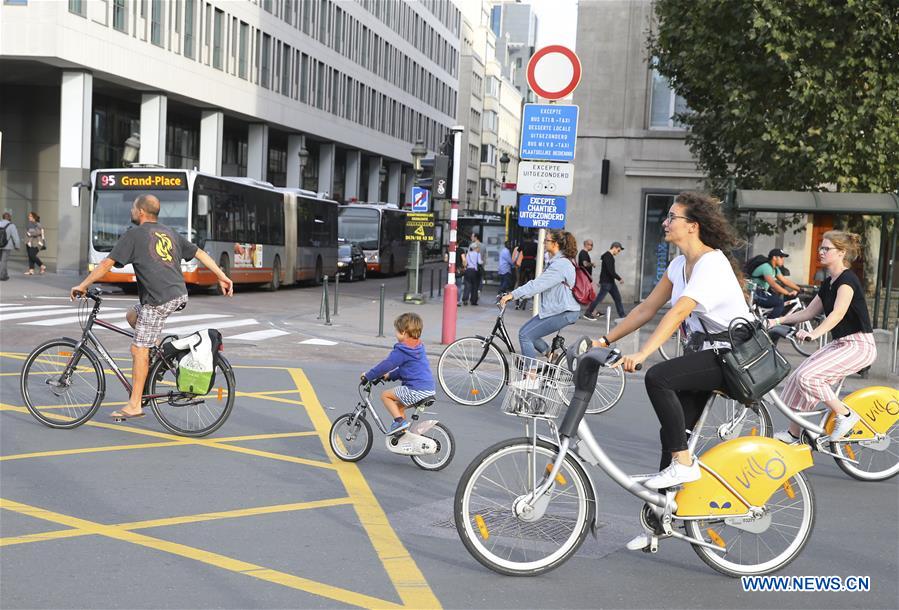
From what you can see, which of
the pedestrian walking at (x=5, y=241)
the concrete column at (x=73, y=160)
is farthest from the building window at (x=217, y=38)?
the pedestrian walking at (x=5, y=241)

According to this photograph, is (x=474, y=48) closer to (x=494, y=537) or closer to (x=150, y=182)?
(x=150, y=182)

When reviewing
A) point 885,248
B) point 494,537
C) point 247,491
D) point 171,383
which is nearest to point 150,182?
point 885,248

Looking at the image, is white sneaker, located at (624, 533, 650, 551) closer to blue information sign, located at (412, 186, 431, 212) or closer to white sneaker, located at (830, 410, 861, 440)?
white sneaker, located at (830, 410, 861, 440)

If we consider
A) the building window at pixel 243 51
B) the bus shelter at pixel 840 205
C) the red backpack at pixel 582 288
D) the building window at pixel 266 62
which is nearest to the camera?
the red backpack at pixel 582 288

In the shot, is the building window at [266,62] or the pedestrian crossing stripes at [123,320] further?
the building window at [266,62]

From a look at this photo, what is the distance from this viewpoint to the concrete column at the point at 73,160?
35.6 meters

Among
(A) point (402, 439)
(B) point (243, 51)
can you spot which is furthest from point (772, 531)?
(B) point (243, 51)

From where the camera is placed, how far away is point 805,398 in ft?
25.2

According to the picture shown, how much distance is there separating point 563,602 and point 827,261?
4.10 metres

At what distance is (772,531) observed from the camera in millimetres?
5164

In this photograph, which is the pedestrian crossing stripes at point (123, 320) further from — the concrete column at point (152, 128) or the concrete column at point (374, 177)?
the concrete column at point (374, 177)

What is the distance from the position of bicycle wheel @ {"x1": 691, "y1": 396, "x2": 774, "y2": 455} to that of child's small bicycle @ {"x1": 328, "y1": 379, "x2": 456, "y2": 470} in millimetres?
1823

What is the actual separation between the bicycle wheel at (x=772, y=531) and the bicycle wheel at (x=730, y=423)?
0.39 metres

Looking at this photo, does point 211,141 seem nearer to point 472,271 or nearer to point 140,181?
point 140,181
